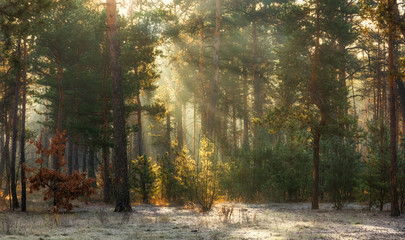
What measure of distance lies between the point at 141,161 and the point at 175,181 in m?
1.86

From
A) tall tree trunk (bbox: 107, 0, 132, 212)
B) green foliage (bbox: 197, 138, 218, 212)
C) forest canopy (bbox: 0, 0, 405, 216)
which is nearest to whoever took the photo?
green foliage (bbox: 197, 138, 218, 212)

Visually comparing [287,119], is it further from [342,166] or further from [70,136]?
[70,136]

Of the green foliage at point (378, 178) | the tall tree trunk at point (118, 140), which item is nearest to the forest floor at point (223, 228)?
the green foliage at point (378, 178)

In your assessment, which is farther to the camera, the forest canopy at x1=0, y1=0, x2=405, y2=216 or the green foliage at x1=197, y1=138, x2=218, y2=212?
the forest canopy at x1=0, y1=0, x2=405, y2=216

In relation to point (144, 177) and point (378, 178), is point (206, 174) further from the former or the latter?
point (144, 177)

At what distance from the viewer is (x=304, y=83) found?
14055 mm

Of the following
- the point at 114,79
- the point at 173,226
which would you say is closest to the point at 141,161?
the point at 114,79

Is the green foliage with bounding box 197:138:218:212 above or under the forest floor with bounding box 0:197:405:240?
above

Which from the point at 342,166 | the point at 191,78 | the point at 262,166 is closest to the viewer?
the point at 342,166

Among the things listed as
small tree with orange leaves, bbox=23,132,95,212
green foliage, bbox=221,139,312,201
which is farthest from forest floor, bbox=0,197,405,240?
green foliage, bbox=221,139,312,201

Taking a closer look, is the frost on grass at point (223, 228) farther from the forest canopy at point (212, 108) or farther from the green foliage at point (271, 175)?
the green foliage at point (271, 175)

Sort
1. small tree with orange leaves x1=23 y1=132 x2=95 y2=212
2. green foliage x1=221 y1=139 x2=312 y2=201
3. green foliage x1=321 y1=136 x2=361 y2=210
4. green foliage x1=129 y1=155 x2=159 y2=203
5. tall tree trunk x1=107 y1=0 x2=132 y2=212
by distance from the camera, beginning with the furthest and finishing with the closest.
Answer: green foliage x1=129 y1=155 x2=159 y2=203
green foliage x1=221 y1=139 x2=312 y2=201
green foliage x1=321 y1=136 x2=361 y2=210
tall tree trunk x1=107 y1=0 x2=132 y2=212
small tree with orange leaves x1=23 y1=132 x2=95 y2=212

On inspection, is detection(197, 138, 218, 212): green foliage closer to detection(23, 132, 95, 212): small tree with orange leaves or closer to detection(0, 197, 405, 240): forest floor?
detection(0, 197, 405, 240): forest floor

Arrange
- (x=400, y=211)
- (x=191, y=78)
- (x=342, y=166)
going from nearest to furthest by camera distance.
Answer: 1. (x=400, y=211)
2. (x=342, y=166)
3. (x=191, y=78)
